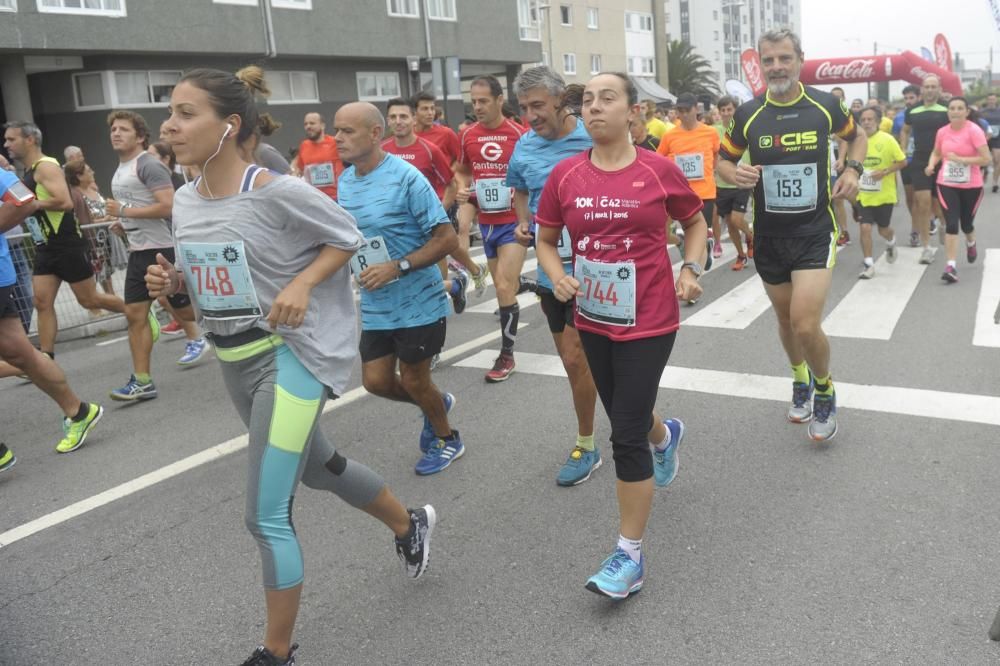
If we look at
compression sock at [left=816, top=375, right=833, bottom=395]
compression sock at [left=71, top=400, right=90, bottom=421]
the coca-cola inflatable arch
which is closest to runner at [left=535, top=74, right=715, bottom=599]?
compression sock at [left=816, top=375, right=833, bottom=395]

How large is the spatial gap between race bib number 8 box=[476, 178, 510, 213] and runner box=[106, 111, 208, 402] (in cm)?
227

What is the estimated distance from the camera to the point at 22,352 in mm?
5273

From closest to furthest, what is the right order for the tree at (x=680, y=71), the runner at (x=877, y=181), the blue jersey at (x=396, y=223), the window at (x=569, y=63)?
the blue jersey at (x=396, y=223) < the runner at (x=877, y=181) < the window at (x=569, y=63) < the tree at (x=680, y=71)

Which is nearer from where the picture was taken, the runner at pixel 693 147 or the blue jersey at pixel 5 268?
the blue jersey at pixel 5 268

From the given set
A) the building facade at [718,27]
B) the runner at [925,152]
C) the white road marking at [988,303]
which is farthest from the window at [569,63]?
the white road marking at [988,303]

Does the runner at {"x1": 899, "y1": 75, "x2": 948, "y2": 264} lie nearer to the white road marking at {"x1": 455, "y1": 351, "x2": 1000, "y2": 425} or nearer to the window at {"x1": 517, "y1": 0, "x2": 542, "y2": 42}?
the white road marking at {"x1": 455, "y1": 351, "x2": 1000, "y2": 425}

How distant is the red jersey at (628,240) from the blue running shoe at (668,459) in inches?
32.1

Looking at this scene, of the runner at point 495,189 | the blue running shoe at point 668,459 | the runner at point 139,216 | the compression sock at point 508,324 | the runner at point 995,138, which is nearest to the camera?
the blue running shoe at point 668,459

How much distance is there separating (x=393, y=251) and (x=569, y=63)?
47.0 meters

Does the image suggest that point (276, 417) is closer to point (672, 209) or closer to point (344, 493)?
point (344, 493)

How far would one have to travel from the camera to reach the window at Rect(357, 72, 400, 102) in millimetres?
28844

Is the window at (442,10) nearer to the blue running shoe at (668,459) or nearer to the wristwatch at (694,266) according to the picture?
the blue running shoe at (668,459)

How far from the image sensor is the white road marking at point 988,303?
6688 millimetres

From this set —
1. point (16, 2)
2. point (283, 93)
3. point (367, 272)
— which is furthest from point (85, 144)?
point (367, 272)
